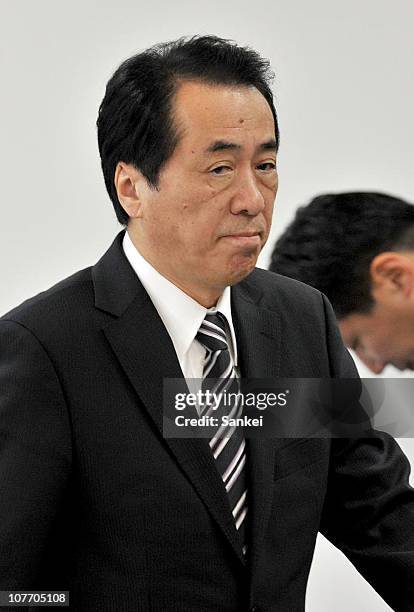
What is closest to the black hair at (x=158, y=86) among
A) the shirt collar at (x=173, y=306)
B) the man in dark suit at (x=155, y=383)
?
the man in dark suit at (x=155, y=383)

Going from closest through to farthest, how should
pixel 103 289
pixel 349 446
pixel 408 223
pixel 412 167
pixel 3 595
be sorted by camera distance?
pixel 3 595, pixel 103 289, pixel 349 446, pixel 408 223, pixel 412 167

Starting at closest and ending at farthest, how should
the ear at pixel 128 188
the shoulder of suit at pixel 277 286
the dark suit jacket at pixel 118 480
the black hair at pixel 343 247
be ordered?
1. the dark suit jacket at pixel 118 480
2. the ear at pixel 128 188
3. the shoulder of suit at pixel 277 286
4. the black hair at pixel 343 247

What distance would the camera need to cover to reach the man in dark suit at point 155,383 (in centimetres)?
119

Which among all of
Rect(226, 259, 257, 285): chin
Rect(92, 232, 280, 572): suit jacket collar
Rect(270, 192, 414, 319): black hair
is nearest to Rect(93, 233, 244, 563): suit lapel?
Rect(92, 232, 280, 572): suit jacket collar

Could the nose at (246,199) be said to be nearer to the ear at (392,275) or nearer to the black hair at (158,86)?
the black hair at (158,86)

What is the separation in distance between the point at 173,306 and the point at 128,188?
0.15 metres

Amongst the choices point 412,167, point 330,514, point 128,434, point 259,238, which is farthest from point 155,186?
point 412,167

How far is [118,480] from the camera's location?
3.97 feet

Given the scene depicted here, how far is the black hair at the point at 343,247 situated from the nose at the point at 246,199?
1.97 ft

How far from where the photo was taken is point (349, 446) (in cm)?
141

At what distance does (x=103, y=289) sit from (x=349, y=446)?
38 cm

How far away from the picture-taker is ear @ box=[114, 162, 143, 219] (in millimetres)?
1279

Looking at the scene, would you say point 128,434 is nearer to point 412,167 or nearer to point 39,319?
point 39,319

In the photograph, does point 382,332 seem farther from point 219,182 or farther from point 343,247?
point 219,182
